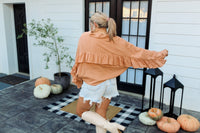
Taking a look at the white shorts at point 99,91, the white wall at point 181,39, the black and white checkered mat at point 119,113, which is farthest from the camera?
the white wall at point 181,39

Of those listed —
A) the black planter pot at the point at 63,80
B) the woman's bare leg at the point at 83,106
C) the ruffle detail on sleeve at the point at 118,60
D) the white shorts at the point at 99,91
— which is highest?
the ruffle detail on sleeve at the point at 118,60

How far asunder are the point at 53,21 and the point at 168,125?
11.1 ft

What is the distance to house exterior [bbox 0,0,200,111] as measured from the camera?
10.8 feet

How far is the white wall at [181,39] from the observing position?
10.6ft

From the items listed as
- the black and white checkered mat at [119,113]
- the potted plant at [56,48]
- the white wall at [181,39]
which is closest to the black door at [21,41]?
the potted plant at [56,48]

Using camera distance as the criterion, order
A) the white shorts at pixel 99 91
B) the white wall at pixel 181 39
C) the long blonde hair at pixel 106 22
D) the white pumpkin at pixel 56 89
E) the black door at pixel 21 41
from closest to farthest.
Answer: the long blonde hair at pixel 106 22
the white shorts at pixel 99 91
the white wall at pixel 181 39
the white pumpkin at pixel 56 89
the black door at pixel 21 41

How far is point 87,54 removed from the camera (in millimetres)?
2047

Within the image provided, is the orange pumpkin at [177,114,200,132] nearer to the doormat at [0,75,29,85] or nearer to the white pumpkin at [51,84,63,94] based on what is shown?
the white pumpkin at [51,84,63,94]

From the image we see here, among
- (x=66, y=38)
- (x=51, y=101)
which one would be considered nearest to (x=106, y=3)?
(x=66, y=38)

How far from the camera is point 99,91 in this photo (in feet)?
7.01

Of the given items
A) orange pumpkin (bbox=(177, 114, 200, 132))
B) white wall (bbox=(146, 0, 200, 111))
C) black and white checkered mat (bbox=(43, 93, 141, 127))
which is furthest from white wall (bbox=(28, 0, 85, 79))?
orange pumpkin (bbox=(177, 114, 200, 132))

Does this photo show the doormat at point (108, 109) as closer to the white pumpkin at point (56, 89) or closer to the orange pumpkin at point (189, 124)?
the white pumpkin at point (56, 89)

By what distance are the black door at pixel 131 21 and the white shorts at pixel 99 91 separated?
1.58m

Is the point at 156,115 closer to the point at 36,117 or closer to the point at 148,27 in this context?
the point at 148,27
